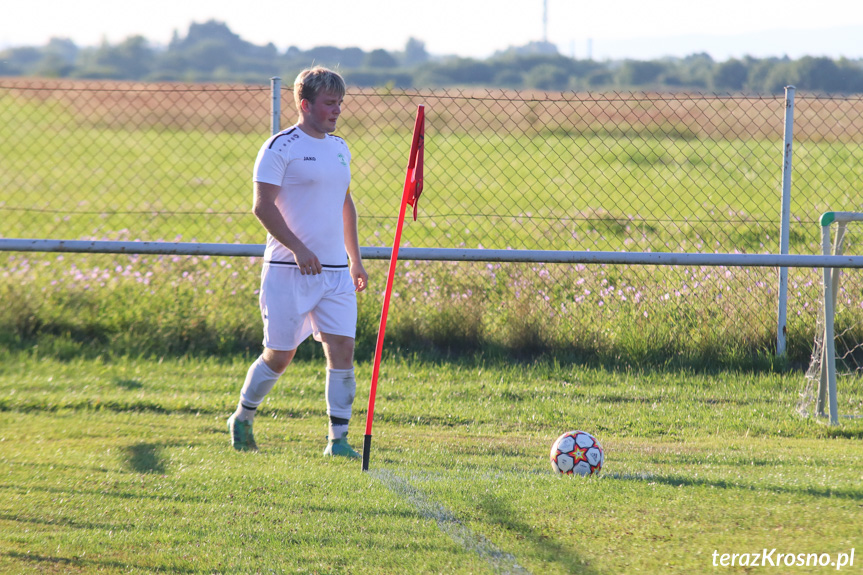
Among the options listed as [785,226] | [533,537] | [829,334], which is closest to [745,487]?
[533,537]

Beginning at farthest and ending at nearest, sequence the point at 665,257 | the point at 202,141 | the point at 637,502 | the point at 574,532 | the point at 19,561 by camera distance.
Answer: the point at 202,141 < the point at 665,257 < the point at 637,502 < the point at 574,532 < the point at 19,561

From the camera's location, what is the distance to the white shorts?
4.60 m

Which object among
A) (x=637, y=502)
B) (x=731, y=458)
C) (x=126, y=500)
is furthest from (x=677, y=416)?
(x=126, y=500)

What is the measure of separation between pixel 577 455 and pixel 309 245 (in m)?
1.83

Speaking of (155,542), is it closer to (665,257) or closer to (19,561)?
(19,561)

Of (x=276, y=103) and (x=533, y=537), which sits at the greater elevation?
(x=276, y=103)

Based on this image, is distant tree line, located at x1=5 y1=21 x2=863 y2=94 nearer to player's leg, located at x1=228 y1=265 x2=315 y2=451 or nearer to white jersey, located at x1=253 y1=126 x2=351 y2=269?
white jersey, located at x1=253 y1=126 x2=351 y2=269

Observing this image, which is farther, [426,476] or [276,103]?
[276,103]

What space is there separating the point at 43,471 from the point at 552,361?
4.06 metres

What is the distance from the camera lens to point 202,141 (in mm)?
27359

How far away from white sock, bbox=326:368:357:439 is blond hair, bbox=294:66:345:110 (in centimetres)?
155

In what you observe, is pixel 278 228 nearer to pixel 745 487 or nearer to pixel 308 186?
pixel 308 186

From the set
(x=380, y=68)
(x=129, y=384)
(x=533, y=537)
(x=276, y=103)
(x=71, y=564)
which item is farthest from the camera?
(x=380, y=68)

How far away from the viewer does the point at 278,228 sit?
4.41m
